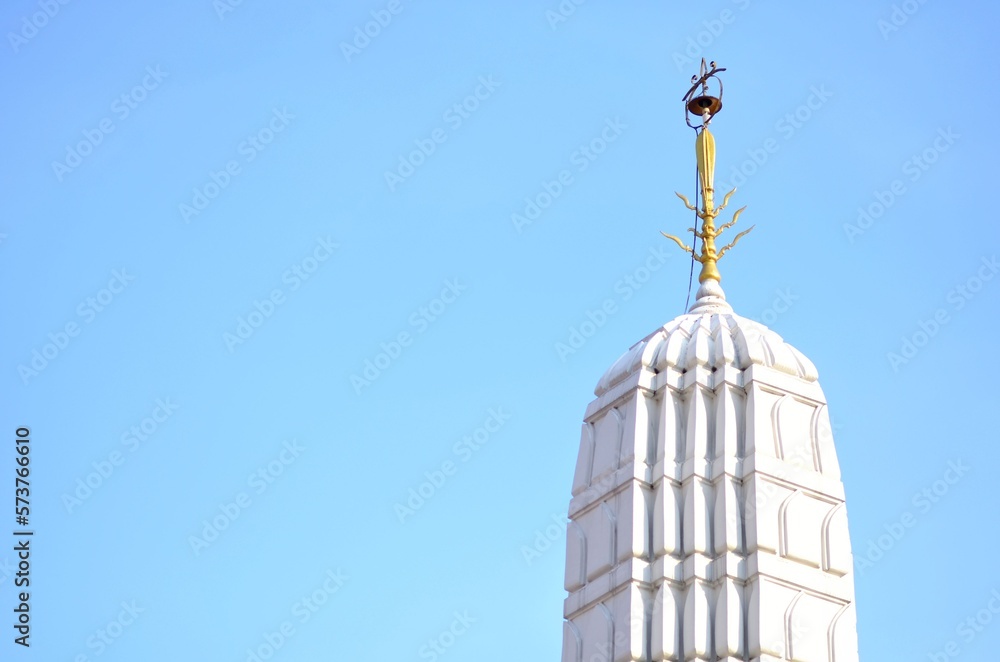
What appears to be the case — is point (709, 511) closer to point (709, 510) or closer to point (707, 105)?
point (709, 510)

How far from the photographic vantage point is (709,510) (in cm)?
4362

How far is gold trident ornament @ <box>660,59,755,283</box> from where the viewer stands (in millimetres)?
48438

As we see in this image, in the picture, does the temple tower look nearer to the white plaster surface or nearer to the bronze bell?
the white plaster surface

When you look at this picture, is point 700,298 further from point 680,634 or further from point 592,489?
point 680,634

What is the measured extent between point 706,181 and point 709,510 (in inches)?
330

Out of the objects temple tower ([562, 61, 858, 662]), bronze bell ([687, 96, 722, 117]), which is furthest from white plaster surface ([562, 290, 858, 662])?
bronze bell ([687, 96, 722, 117])

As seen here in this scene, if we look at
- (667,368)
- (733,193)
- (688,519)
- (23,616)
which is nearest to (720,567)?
(688,519)

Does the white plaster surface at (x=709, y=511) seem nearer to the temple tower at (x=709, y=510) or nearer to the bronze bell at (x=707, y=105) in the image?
the temple tower at (x=709, y=510)

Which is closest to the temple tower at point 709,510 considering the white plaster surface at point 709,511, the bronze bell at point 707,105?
the white plaster surface at point 709,511

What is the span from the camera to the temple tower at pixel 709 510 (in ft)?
139

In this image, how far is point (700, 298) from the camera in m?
48.1

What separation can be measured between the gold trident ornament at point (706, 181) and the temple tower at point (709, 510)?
167 centimetres

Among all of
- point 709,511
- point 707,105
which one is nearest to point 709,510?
point 709,511

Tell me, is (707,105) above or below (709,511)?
above
